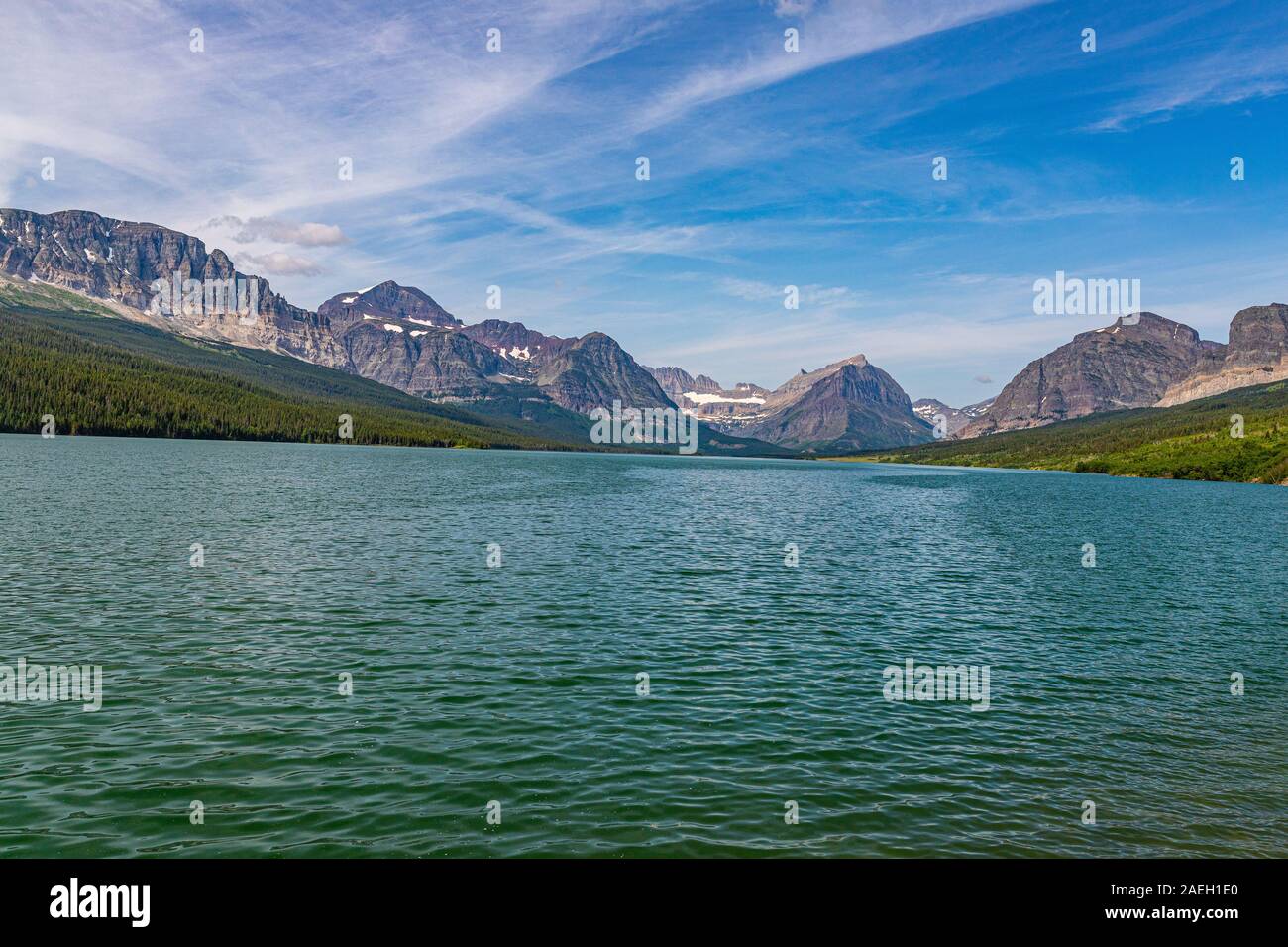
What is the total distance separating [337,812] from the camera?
19.2m

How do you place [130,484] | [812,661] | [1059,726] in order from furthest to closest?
[130,484], [812,661], [1059,726]

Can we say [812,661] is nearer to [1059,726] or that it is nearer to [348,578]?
[1059,726]

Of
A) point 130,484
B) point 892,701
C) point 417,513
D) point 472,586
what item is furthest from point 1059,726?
point 130,484

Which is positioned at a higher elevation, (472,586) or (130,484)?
(130,484)

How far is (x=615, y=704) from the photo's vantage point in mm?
28656

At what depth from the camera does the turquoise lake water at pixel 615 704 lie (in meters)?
19.2

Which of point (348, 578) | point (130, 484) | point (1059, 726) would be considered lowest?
point (1059, 726)

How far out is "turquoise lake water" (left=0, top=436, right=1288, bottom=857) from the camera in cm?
1923

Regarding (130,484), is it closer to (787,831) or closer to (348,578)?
(348,578)

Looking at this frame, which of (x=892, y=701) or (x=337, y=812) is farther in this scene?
(x=892, y=701)

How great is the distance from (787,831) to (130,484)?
128068 mm

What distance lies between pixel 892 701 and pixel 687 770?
11600 millimetres
